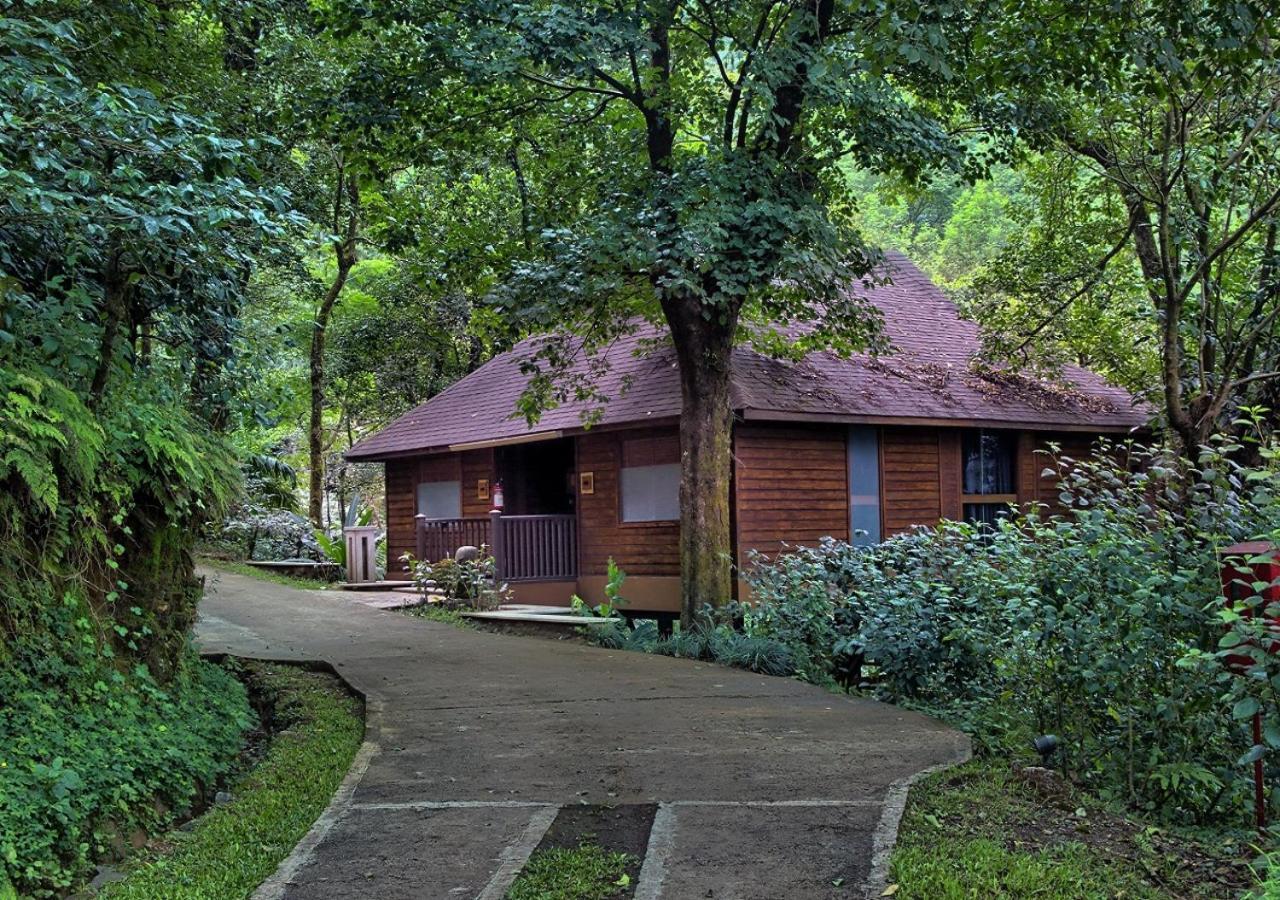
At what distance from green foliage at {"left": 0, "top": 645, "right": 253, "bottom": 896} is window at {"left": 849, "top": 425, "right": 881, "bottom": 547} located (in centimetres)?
1128

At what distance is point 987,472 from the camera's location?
59.2 ft

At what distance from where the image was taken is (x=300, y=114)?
1207cm

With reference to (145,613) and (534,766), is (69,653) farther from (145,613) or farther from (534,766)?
(534,766)

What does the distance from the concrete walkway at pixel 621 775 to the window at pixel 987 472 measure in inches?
346

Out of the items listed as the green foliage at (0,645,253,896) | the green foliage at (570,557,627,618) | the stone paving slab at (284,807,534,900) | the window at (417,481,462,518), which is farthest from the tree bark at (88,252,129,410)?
the window at (417,481,462,518)

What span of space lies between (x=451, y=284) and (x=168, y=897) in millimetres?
9943

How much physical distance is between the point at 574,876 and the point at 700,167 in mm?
7658

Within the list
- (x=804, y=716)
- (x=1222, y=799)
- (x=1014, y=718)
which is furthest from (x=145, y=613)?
(x=1222, y=799)

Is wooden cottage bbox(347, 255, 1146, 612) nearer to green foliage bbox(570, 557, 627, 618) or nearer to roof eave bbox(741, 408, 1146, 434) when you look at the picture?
roof eave bbox(741, 408, 1146, 434)

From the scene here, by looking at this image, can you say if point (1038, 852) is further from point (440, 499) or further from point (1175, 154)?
point (440, 499)

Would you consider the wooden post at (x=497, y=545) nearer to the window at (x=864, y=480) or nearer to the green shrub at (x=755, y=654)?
the window at (x=864, y=480)

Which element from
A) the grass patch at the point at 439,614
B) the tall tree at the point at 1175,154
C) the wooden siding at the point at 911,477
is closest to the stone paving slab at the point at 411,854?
the tall tree at the point at 1175,154

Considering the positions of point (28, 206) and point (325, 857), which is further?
point (28, 206)

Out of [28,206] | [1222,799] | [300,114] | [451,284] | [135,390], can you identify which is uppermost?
[300,114]
